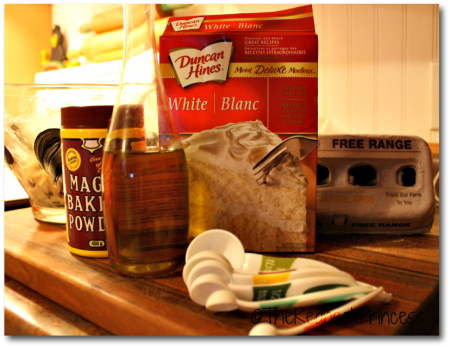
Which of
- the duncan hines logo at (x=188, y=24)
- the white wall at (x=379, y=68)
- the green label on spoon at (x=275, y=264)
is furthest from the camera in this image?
the white wall at (x=379, y=68)

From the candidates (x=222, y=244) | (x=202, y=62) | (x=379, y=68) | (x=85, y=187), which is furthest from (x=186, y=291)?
(x=379, y=68)

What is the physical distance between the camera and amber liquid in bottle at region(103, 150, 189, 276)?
0.40 metres

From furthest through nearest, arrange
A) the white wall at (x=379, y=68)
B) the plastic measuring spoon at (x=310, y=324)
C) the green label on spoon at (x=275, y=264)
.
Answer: the white wall at (x=379, y=68) < the green label on spoon at (x=275, y=264) < the plastic measuring spoon at (x=310, y=324)

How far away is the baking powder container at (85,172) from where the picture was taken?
0.45 metres

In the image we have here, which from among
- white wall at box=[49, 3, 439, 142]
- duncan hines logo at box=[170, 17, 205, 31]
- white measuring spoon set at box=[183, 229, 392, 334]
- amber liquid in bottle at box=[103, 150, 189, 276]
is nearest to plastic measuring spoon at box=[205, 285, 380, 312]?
white measuring spoon set at box=[183, 229, 392, 334]

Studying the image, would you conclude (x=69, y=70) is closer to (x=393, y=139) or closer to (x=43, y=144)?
(x=43, y=144)

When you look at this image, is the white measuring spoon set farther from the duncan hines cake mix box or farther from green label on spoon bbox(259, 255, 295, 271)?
the duncan hines cake mix box

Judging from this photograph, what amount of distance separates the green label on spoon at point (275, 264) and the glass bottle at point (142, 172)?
0.36 feet

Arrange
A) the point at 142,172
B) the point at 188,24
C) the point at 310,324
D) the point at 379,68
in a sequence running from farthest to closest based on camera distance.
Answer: the point at 379,68 < the point at 188,24 < the point at 142,172 < the point at 310,324

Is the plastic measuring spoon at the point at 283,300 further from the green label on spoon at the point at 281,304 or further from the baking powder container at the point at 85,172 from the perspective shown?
the baking powder container at the point at 85,172

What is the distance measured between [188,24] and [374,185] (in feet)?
1.34

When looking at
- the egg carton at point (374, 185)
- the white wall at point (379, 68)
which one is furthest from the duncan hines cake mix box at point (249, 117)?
the white wall at point (379, 68)

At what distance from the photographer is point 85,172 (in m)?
0.46

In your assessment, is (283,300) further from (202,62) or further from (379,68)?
(379,68)
